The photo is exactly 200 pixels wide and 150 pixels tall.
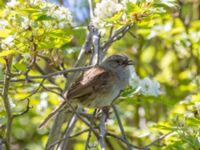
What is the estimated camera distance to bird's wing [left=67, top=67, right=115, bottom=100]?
174 inches

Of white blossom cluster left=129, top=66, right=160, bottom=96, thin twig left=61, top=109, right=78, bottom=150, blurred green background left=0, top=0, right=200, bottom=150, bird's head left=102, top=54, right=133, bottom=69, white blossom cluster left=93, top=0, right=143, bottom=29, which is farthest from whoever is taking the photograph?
blurred green background left=0, top=0, right=200, bottom=150

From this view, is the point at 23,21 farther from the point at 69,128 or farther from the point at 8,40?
the point at 69,128

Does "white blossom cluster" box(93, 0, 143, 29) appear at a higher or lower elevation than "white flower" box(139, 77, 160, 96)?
higher

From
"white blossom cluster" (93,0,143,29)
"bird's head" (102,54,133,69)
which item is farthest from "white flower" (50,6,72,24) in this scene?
"bird's head" (102,54,133,69)

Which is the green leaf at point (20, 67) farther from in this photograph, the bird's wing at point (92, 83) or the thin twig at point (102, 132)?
the bird's wing at point (92, 83)

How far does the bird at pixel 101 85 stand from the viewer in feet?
14.5

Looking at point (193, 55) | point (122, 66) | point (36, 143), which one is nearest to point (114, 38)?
point (122, 66)

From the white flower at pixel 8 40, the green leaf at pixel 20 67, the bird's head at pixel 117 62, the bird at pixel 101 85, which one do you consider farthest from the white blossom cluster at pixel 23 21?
the bird's head at pixel 117 62

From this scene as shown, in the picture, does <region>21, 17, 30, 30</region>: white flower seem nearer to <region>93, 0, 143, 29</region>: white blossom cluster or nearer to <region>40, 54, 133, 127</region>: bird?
<region>93, 0, 143, 29</region>: white blossom cluster

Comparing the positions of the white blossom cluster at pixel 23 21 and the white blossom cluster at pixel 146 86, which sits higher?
the white blossom cluster at pixel 23 21

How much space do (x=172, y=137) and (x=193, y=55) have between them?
2.80m

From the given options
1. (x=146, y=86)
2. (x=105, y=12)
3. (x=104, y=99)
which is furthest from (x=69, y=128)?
(x=105, y=12)

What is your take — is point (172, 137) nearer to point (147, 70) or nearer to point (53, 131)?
point (53, 131)

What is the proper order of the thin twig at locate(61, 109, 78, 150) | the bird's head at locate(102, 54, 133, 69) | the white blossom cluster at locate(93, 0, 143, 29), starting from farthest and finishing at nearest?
the bird's head at locate(102, 54, 133, 69) → the thin twig at locate(61, 109, 78, 150) → the white blossom cluster at locate(93, 0, 143, 29)
